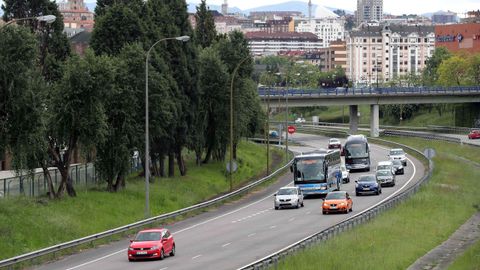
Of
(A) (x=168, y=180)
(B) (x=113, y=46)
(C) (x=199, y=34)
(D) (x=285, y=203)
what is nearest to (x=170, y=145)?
(A) (x=168, y=180)

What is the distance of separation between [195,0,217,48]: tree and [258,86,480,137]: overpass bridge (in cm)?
2710

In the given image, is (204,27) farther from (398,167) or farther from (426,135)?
(426,135)

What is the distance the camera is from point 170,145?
81.2m

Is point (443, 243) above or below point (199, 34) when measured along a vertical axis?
below

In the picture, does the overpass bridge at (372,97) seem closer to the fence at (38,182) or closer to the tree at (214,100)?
the tree at (214,100)

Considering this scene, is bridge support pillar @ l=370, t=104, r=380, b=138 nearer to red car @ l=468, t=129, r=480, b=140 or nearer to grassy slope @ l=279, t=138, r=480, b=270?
red car @ l=468, t=129, r=480, b=140

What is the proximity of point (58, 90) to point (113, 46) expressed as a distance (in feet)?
45.6

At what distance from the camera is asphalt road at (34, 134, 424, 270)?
45562 mm

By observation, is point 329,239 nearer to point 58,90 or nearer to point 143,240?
point 143,240

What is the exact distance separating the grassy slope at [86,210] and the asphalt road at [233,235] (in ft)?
8.57

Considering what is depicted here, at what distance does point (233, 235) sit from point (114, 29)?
995 inches

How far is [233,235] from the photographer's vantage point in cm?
5538

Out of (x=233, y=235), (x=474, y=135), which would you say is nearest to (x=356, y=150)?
(x=233, y=235)

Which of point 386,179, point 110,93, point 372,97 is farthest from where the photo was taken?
point 372,97
